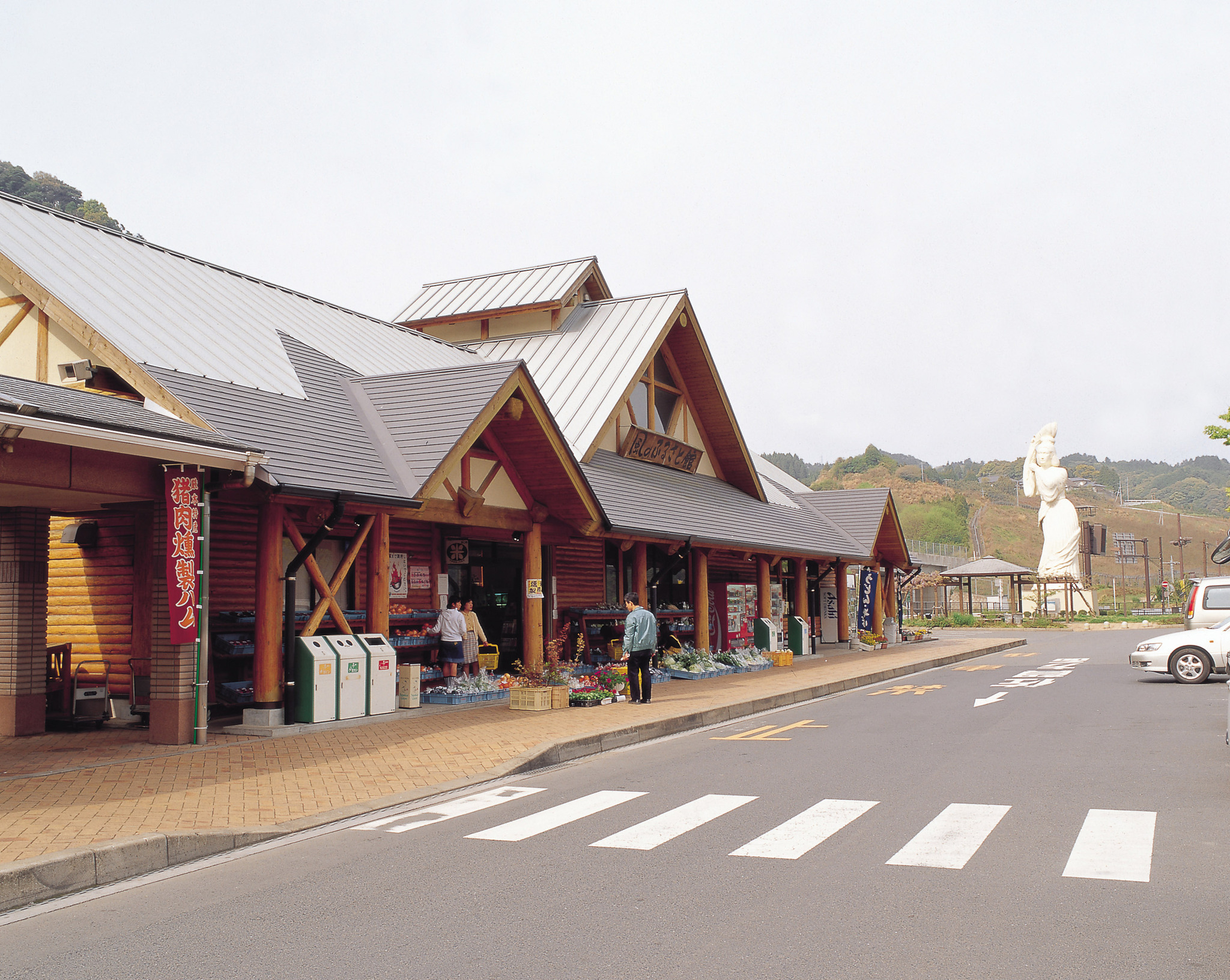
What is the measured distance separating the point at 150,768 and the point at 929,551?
103 metres

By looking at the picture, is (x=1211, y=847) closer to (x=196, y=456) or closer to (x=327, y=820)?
(x=327, y=820)

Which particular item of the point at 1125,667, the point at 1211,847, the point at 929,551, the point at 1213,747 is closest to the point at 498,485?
the point at 1213,747

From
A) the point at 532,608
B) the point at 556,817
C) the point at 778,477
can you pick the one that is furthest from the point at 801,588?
the point at 556,817

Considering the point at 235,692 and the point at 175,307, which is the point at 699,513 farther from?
the point at 235,692

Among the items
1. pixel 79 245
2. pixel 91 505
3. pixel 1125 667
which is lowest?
pixel 1125 667

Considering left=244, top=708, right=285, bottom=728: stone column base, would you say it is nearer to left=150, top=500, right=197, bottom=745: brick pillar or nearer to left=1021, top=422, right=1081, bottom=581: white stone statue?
left=150, top=500, right=197, bottom=745: brick pillar

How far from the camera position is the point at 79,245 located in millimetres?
15969

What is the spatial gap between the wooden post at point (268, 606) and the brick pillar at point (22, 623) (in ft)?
8.40

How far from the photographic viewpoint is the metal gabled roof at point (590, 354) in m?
22.7

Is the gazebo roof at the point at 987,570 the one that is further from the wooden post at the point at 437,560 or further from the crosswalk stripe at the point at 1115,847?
the crosswalk stripe at the point at 1115,847

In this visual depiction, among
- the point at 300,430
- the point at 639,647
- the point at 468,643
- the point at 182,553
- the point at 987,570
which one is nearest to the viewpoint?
the point at 182,553

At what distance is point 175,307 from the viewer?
15633mm

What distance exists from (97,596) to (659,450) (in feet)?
45.9

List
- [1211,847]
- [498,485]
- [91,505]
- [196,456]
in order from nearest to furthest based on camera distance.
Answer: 1. [1211,847]
2. [196,456]
3. [91,505]
4. [498,485]
